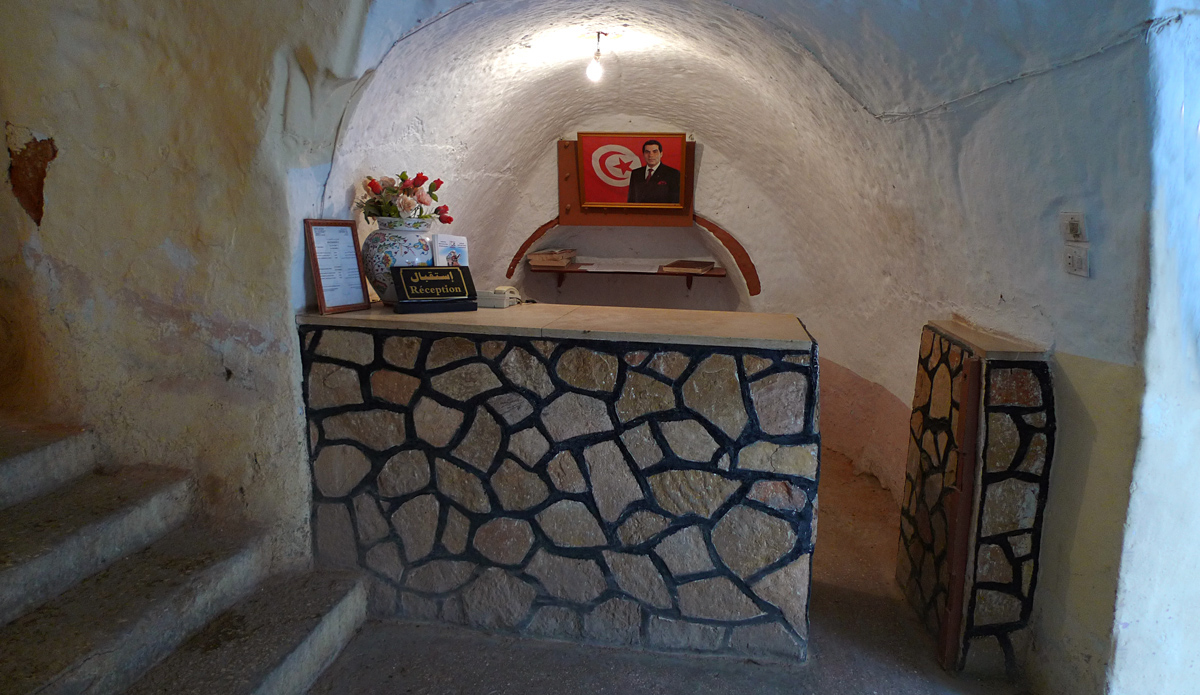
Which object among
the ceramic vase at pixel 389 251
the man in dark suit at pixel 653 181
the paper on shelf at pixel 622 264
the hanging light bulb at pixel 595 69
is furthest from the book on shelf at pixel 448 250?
the paper on shelf at pixel 622 264

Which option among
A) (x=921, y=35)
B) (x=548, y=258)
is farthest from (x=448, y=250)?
(x=548, y=258)

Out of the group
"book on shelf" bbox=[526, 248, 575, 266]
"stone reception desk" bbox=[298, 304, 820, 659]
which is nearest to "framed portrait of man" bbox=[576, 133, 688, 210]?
"book on shelf" bbox=[526, 248, 575, 266]

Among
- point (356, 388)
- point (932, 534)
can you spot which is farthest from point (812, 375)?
point (356, 388)

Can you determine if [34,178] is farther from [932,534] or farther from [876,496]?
[876,496]

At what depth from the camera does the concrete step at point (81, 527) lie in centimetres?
181

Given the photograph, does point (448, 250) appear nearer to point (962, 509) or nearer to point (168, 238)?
point (168, 238)

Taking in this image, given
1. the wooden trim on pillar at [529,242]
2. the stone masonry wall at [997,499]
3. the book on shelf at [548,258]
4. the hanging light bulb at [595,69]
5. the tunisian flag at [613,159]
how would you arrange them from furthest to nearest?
the book on shelf at [548,258]
the wooden trim on pillar at [529,242]
the tunisian flag at [613,159]
the hanging light bulb at [595,69]
the stone masonry wall at [997,499]

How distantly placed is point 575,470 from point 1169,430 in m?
1.54

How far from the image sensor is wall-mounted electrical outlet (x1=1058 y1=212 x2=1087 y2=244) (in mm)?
1676

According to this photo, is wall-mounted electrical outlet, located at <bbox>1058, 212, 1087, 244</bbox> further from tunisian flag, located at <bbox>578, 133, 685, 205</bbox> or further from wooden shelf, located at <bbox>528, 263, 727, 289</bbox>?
wooden shelf, located at <bbox>528, 263, 727, 289</bbox>

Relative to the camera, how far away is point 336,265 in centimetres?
232

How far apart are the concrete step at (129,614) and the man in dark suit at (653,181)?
3.02 metres

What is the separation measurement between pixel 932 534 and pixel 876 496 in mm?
1215

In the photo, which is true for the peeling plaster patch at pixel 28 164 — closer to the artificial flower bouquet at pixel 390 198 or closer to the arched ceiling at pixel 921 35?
the artificial flower bouquet at pixel 390 198
